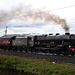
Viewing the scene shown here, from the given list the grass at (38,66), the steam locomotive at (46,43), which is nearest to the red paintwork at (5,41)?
the steam locomotive at (46,43)

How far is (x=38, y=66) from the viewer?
16.9 m

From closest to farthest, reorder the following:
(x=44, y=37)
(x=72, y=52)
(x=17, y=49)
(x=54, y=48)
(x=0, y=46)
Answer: (x=72, y=52) < (x=54, y=48) < (x=44, y=37) < (x=17, y=49) < (x=0, y=46)

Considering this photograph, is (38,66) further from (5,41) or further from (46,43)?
(5,41)

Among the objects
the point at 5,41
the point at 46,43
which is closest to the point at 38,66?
the point at 46,43

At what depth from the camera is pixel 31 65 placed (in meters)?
17.9

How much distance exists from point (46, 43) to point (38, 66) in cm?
1472

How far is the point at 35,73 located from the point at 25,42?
20443mm

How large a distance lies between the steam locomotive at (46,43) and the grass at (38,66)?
33.0ft

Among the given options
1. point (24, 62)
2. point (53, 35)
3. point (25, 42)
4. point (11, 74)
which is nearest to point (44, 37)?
point (53, 35)

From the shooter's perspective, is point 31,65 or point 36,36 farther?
point 36,36

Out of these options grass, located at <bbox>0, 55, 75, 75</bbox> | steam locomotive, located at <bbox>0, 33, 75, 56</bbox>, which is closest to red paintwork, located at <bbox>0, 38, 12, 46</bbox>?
steam locomotive, located at <bbox>0, 33, 75, 56</bbox>

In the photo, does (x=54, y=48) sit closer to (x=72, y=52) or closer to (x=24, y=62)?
(x=72, y=52)

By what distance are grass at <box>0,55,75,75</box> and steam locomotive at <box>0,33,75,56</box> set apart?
10067 millimetres

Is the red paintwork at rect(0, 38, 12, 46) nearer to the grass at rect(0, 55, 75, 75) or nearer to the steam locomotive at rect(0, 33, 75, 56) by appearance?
the steam locomotive at rect(0, 33, 75, 56)
